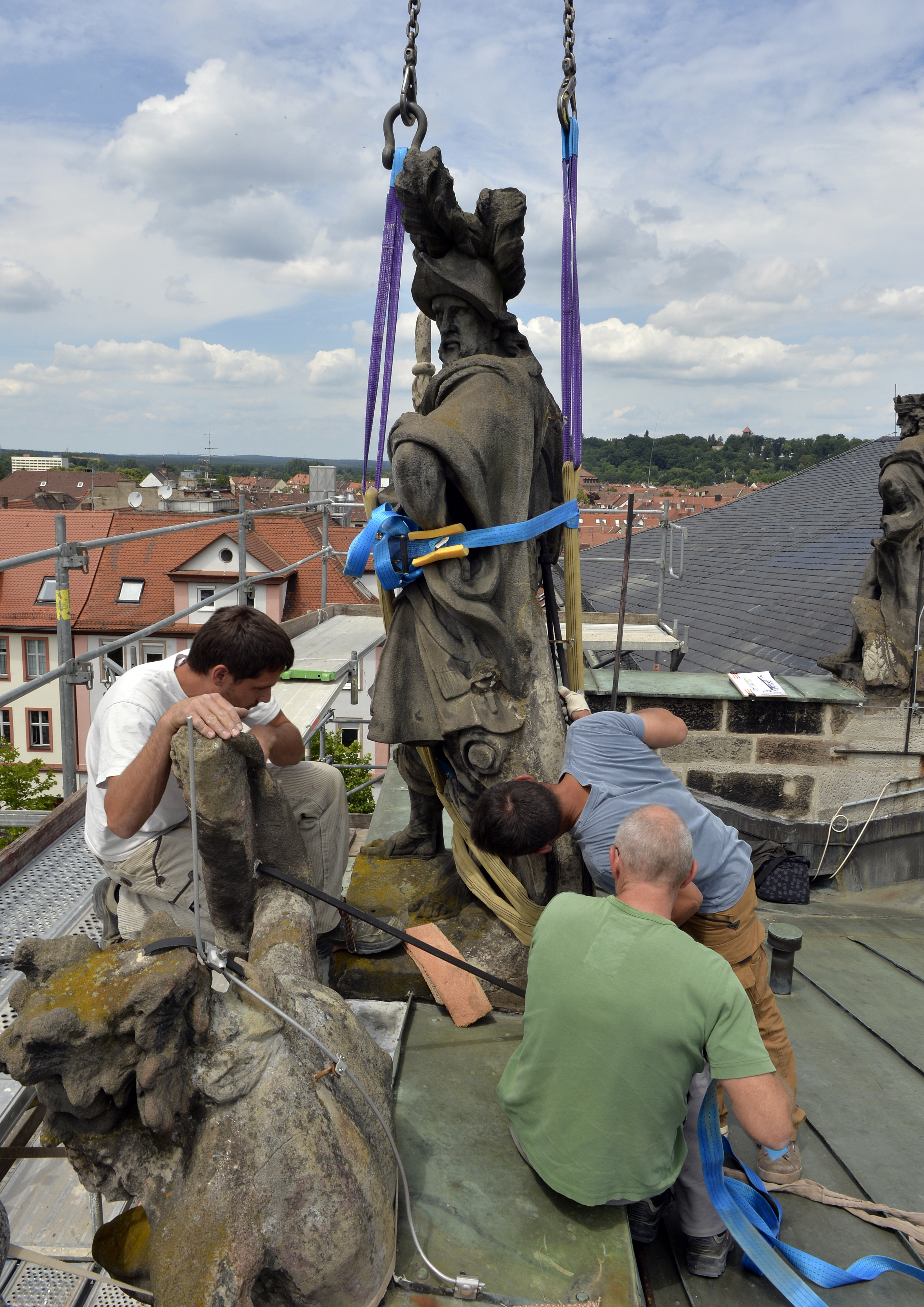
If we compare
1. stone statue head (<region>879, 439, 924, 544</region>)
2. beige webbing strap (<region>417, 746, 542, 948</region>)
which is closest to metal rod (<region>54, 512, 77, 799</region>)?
beige webbing strap (<region>417, 746, 542, 948</region>)

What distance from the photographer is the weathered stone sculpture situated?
51.6 inches

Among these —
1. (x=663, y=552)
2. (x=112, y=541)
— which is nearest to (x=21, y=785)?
(x=663, y=552)

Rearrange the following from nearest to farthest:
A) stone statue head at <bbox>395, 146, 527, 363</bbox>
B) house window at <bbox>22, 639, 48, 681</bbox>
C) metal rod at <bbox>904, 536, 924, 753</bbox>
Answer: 1. stone statue head at <bbox>395, 146, 527, 363</bbox>
2. metal rod at <bbox>904, 536, 924, 753</bbox>
3. house window at <bbox>22, 639, 48, 681</bbox>

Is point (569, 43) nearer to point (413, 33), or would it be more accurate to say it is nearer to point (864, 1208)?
point (413, 33)

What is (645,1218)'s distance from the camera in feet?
6.43

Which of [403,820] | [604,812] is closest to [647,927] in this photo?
[604,812]

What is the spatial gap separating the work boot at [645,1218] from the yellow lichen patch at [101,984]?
1242mm

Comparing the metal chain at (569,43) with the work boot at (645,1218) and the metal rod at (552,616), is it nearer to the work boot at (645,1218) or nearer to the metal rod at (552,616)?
the metal rod at (552,616)

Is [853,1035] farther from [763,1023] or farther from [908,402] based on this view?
[908,402]

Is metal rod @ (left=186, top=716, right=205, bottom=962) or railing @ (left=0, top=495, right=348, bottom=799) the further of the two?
railing @ (left=0, top=495, right=348, bottom=799)

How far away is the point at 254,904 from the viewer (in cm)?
208

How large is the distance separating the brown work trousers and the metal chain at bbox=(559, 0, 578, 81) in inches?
102

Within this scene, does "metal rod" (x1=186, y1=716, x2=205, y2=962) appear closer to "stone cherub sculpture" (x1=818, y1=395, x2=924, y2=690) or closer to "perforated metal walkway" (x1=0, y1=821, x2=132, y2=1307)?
"perforated metal walkway" (x1=0, y1=821, x2=132, y2=1307)

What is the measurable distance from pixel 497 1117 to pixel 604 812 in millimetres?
804
